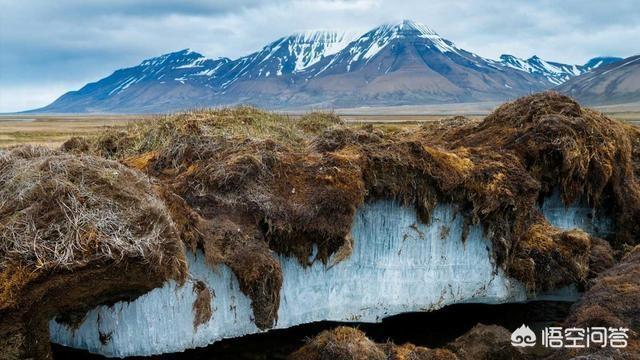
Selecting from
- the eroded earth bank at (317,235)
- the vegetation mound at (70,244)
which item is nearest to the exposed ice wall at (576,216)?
the eroded earth bank at (317,235)

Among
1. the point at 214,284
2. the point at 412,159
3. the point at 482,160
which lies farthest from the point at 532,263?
the point at 214,284

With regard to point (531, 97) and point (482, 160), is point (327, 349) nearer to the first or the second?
point (482, 160)

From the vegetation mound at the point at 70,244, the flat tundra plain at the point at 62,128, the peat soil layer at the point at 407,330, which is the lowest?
the peat soil layer at the point at 407,330

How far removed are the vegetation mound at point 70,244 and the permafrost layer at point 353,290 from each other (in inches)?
50.1

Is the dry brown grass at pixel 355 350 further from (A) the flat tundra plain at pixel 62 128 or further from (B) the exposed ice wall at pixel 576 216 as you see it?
(A) the flat tundra plain at pixel 62 128

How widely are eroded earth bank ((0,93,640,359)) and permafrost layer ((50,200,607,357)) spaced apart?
35 millimetres

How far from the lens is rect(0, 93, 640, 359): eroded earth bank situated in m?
9.68

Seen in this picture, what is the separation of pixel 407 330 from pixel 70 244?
8.64m

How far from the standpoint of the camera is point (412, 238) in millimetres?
14664

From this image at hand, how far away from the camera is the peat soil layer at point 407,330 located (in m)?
12.7

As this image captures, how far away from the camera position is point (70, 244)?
363 inches

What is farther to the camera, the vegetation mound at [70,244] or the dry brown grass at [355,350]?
the dry brown grass at [355,350]

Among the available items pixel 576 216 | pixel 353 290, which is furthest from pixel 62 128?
pixel 353 290

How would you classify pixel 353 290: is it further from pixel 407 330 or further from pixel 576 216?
pixel 576 216
